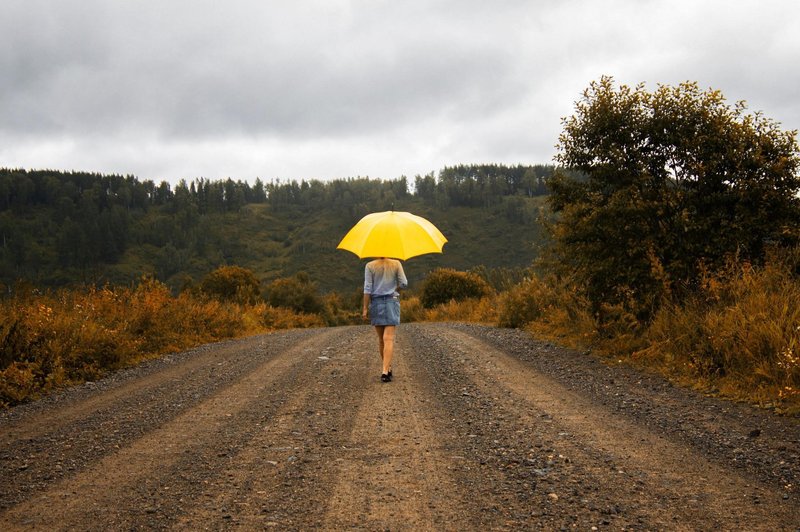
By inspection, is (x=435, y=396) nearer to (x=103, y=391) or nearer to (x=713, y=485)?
(x=713, y=485)

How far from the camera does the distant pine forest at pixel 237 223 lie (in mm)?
96750

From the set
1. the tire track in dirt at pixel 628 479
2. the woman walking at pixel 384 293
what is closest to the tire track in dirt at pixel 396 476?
the tire track in dirt at pixel 628 479

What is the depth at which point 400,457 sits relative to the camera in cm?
464

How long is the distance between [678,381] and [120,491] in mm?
6820

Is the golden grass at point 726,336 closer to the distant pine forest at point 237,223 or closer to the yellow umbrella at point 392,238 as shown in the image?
the yellow umbrella at point 392,238

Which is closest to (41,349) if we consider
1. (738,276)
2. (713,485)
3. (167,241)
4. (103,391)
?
(103,391)

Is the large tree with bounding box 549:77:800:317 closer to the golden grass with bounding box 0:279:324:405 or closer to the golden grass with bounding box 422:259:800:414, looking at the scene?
the golden grass with bounding box 422:259:800:414

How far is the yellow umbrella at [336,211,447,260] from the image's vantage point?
326 inches

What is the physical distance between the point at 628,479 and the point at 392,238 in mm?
5076

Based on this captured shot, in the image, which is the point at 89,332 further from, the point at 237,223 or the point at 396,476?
the point at 237,223

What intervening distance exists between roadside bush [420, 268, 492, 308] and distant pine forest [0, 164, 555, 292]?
5180 centimetres

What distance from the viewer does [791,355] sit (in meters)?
6.29

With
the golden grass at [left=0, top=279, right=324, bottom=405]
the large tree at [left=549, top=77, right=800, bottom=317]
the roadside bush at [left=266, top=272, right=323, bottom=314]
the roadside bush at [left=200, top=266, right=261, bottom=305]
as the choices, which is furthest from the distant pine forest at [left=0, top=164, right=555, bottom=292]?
the large tree at [left=549, top=77, right=800, bottom=317]

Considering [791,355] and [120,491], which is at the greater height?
[791,355]
